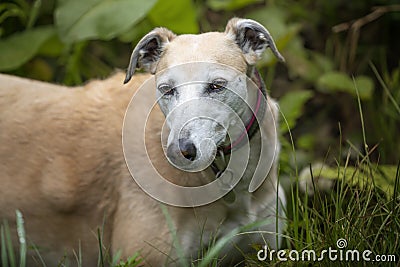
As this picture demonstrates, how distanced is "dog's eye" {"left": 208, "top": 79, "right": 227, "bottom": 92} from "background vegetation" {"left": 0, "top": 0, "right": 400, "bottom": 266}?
756 millimetres

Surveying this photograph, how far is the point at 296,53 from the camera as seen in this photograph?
509 cm

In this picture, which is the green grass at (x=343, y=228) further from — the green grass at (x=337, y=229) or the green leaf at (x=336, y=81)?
the green leaf at (x=336, y=81)

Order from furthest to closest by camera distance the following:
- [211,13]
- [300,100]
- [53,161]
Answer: [211,13] < [300,100] < [53,161]

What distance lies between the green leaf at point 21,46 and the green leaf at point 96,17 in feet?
1.45

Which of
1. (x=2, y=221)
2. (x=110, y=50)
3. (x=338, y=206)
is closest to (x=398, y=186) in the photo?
(x=338, y=206)

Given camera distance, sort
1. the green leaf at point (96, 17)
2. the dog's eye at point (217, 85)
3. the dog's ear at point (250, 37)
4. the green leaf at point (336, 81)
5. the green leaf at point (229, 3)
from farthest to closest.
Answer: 1. the green leaf at point (336, 81)
2. the green leaf at point (229, 3)
3. the green leaf at point (96, 17)
4. the dog's ear at point (250, 37)
5. the dog's eye at point (217, 85)

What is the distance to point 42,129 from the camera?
11.0 feet

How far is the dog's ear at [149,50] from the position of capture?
9.67 feet

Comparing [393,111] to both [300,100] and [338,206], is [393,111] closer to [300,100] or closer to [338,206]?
[300,100]

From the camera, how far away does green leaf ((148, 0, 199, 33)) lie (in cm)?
438

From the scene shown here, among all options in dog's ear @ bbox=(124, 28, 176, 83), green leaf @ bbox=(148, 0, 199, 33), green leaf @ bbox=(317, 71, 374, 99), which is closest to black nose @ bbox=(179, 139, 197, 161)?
dog's ear @ bbox=(124, 28, 176, 83)

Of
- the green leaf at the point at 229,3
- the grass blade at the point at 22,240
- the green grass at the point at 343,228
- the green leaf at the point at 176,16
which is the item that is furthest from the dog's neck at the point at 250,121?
the green leaf at the point at 229,3

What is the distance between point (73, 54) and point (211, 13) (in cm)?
146

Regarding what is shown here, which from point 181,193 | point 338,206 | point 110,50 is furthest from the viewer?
point 110,50
